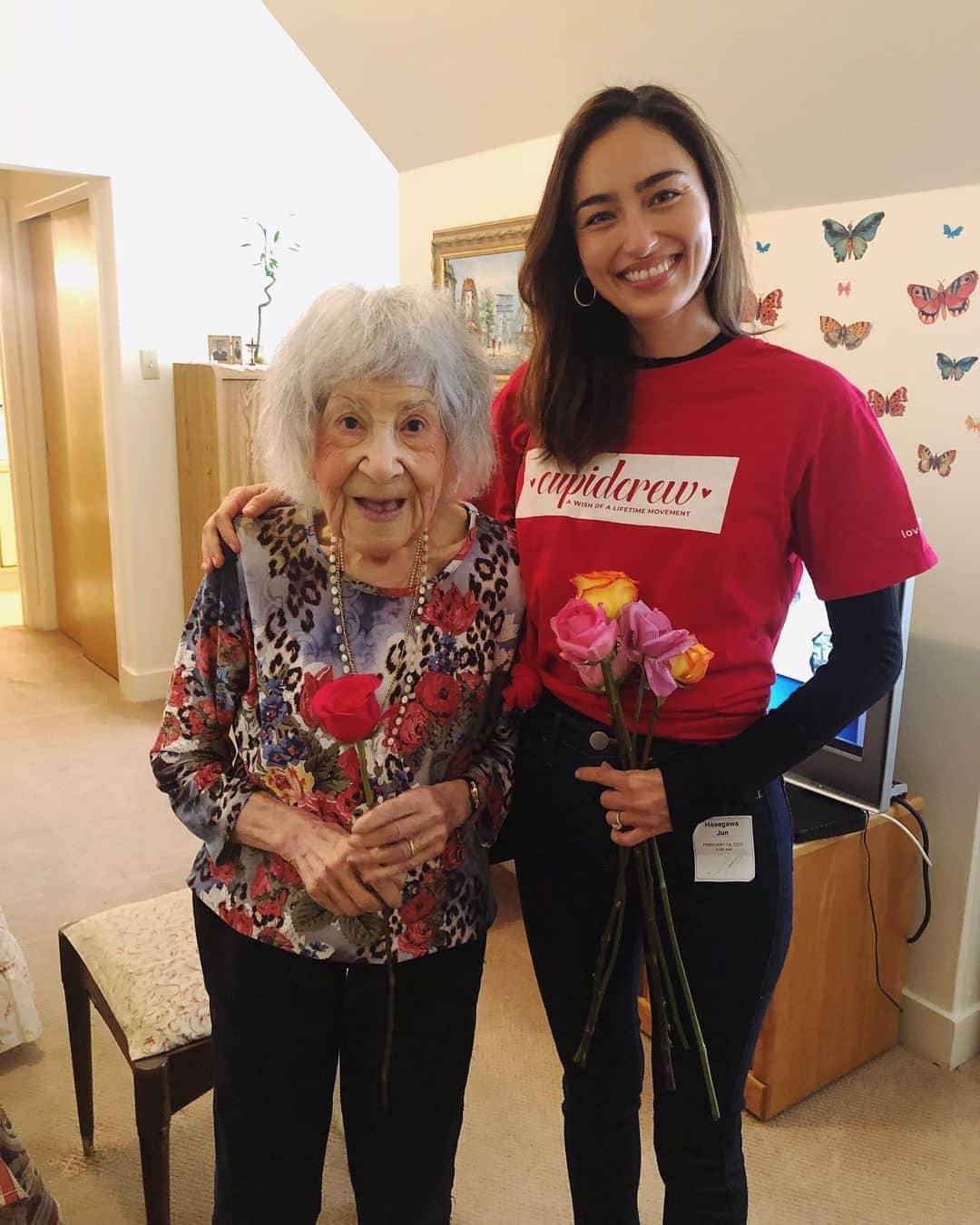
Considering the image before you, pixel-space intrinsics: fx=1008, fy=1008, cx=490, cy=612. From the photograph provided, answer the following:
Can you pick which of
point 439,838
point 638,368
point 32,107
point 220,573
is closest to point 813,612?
point 638,368

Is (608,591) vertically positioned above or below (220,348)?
below

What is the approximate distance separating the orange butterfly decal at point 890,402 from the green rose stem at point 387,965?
1291 millimetres

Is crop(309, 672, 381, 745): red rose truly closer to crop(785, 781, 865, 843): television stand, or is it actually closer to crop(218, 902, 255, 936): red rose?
crop(218, 902, 255, 936): red rose

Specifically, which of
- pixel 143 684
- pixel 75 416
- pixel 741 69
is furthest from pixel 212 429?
pixel 741 69

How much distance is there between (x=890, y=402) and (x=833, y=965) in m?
1.09

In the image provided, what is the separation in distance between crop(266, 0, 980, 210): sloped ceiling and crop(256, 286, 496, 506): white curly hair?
0.94 metres

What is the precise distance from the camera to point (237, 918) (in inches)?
44.4

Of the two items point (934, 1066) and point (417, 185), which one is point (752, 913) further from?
point (417, 185)

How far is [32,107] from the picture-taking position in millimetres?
3633

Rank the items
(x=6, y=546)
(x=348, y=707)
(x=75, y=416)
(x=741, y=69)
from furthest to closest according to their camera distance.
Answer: (x=6, y=546)
(x=75, y=416)
(x=741, y=69)
(x=348, y=707)

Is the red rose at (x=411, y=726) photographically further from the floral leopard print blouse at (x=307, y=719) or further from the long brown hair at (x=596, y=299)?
the long brown hair at (x=596, y=299)

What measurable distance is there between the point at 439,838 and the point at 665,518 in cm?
43

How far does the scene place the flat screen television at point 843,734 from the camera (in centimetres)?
188

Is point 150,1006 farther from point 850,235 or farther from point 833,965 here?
point 850,235
